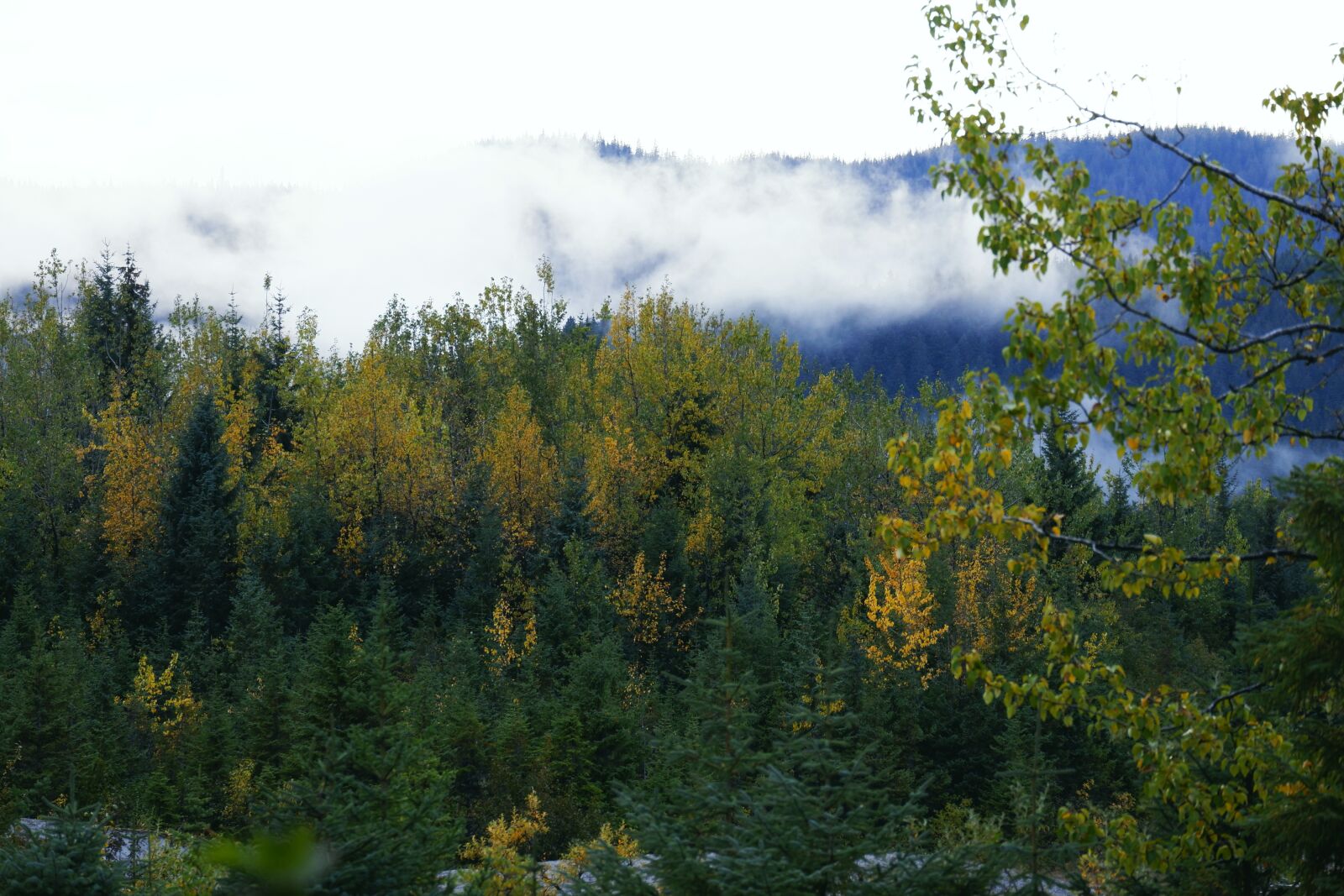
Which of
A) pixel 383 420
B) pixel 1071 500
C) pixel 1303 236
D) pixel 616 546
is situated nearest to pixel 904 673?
pixel 616 546

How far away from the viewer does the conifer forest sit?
18.6 ft

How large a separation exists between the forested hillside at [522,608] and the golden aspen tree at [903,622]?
123 mm

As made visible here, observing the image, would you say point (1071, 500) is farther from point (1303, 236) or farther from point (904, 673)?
point (1303, 236)

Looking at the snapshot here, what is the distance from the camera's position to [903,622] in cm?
2572

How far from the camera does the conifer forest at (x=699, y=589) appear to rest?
18.6 feet

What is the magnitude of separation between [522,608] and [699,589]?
6064mm

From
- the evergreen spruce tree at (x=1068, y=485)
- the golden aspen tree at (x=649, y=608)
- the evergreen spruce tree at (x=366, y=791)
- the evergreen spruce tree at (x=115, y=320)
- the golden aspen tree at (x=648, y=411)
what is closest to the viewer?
the evergreen spruce tree at (x=366, y=791)

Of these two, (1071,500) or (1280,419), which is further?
(1071,500)

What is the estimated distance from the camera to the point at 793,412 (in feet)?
129

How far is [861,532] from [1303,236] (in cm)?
2800

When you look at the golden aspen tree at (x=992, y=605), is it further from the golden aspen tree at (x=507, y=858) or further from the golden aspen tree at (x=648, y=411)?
the golden aspen tree at (x=507, y=858)

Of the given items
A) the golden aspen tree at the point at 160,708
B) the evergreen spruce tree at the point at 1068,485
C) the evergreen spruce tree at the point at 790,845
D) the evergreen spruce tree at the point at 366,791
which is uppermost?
the evergreen spruce tree at the point at 790,845

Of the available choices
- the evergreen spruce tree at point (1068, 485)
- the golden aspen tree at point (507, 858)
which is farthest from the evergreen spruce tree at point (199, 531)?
the evergreen spruce tree at point (1068, 485)

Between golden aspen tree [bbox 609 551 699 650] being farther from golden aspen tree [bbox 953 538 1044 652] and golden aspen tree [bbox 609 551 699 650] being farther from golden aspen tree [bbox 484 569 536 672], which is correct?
golden aspen tree [bbox 953 538 1044 652]
